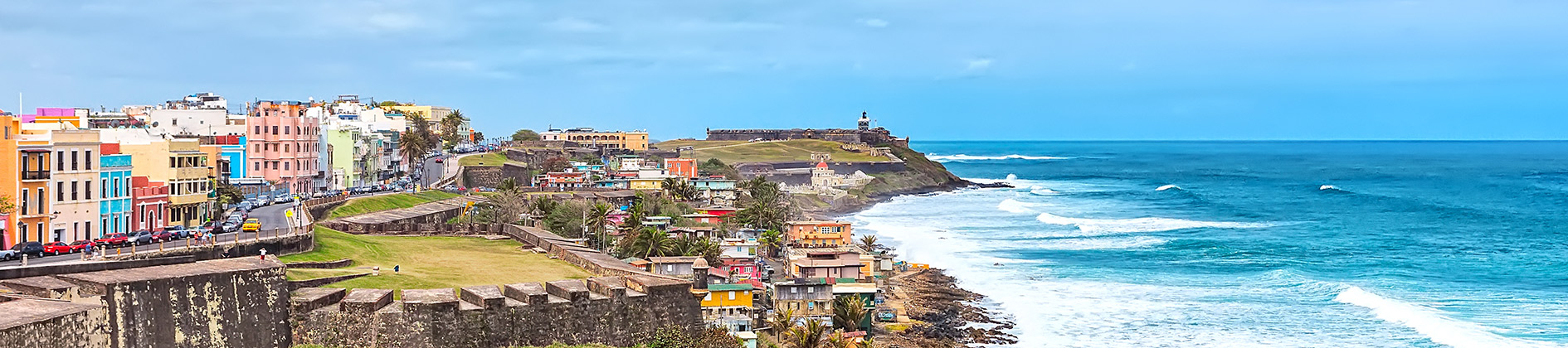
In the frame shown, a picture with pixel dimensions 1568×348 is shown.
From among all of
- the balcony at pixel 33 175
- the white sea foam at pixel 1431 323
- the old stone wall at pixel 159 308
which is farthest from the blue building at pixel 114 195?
the white sea foam at pixel 1431 323

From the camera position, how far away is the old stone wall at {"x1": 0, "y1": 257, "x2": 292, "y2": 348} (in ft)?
82.1

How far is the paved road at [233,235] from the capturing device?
3123 centimetres

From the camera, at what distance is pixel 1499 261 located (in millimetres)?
A: 71688

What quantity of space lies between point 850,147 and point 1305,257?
124m

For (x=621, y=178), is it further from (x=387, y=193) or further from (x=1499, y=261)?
(x=1499, y=261)

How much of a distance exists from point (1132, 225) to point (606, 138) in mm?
69596

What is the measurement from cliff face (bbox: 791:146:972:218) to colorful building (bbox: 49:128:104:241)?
67563 mm

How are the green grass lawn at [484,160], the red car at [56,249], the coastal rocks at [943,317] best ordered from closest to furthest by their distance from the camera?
the red car at [56,249]
the coastal rocks at [943,317]
the green grass lawn at [484,160]

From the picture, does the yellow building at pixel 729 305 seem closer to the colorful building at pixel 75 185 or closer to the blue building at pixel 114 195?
the blue building at pixel 114 195

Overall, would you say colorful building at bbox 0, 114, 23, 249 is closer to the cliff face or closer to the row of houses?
the row of houses

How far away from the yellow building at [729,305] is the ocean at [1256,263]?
9.44 m

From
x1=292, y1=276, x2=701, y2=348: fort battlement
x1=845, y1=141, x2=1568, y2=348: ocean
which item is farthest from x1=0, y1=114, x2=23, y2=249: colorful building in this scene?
x1=845, y1=141, x2=1568, y2=348: ocean

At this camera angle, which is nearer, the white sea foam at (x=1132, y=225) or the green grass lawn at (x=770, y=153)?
the white sea foam at (x=1132, y=225)

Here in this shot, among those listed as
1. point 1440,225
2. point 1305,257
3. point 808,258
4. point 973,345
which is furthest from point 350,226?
point 1440,225
